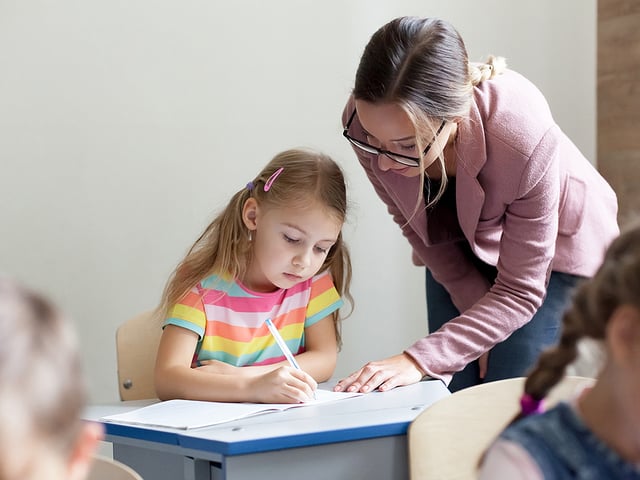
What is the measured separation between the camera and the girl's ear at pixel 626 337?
0.74m

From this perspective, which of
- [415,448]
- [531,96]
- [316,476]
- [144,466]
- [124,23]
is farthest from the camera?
[124,23]

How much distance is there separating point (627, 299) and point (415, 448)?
0.52 meters

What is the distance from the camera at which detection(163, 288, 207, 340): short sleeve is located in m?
1.69

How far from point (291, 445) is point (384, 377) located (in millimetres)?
379

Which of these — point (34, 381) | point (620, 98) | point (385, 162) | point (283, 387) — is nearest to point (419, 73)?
point (385, 162)

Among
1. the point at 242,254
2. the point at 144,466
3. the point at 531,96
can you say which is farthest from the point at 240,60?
the point at 144,466

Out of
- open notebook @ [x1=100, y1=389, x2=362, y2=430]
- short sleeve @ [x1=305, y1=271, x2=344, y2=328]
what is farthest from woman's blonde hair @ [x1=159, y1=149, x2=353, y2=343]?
open notebook @ [x1=100, y1=389, x2=362, y2=430]

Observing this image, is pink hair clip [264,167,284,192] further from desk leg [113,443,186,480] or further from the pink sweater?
desk leg [113,443,186,480]

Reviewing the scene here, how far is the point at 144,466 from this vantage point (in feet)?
4.92

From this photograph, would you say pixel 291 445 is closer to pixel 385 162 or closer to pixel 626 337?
pixel 385 162

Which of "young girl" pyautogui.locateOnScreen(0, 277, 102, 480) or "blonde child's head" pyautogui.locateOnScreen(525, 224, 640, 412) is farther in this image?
"blonde child's head" pyautogui.locateOnScreen(525, 224, 640, 412)

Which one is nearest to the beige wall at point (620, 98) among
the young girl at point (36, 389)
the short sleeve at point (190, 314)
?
the short sleeve at point (190, 314)

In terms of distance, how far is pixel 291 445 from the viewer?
128 centimetres

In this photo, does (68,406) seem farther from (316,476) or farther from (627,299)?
(316,476)
